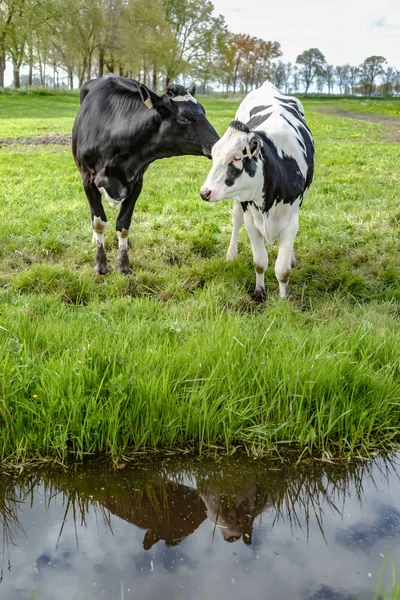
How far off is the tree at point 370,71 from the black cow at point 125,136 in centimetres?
9839

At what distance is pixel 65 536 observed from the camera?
2.63 m

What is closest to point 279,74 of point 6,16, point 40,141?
point 6,16

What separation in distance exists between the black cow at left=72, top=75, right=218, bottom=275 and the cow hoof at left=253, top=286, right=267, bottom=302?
4.47 ft

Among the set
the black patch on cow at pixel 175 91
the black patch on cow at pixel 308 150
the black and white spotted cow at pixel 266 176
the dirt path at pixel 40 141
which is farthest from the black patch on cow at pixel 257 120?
the dirt path at pixel 40 141

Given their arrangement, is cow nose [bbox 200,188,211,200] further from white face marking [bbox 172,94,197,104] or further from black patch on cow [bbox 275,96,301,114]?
black patch on cow [bbox 275,96,301,114]

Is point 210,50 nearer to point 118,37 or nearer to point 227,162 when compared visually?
point 118,37

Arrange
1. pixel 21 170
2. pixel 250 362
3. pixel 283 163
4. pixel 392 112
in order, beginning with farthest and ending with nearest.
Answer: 1. pixel 392 112
2. pixel 21 170
3. pixel 283 163
4. pixel 250 362

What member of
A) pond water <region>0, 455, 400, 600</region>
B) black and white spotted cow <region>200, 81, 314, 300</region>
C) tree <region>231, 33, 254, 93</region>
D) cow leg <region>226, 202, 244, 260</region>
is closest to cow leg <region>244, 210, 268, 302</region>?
black and white spotted cow <region>200, 81, 314, 300</region>

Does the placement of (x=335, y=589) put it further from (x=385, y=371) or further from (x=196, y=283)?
(x=196, y=283)

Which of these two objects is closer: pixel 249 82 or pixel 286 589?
pixel 286 589

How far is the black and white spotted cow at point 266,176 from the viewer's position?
4734mm

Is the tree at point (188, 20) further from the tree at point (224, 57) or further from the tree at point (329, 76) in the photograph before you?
the tree at point (329, 76)

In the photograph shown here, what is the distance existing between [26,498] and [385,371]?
7.67 ft

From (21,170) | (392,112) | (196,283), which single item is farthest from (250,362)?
(392,112)
